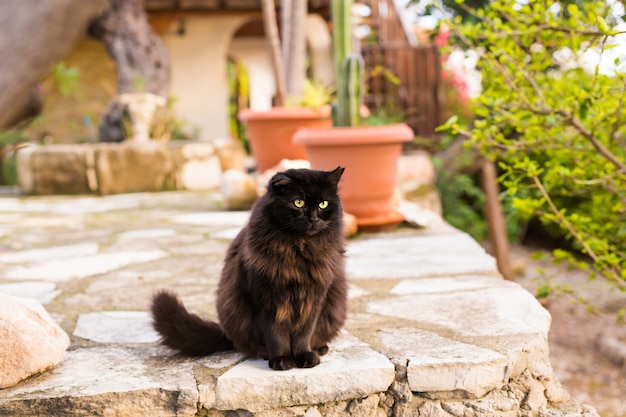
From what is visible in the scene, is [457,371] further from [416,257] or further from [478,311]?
[416,257]

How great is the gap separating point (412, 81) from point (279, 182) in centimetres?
751

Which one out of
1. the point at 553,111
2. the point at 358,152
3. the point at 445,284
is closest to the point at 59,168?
the point at 358,152

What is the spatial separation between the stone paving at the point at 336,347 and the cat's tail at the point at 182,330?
0.12 ft

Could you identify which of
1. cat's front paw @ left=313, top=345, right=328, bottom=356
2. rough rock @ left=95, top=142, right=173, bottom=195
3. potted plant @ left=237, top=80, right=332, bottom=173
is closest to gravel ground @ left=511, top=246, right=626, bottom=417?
cat's front paw @ left=313, top=345, right=328, bottom=356

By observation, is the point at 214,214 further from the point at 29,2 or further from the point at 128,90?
the point at 128,90

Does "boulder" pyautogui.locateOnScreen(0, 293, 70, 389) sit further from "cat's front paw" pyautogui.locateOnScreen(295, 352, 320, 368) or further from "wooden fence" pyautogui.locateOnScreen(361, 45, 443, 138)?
"wooden fence" pyautogui.locateOnScreen(361, 45, 443, 138)

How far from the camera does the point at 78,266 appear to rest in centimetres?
283

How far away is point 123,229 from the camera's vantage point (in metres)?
3.78

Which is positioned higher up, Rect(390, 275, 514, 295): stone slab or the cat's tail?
the cat's tail

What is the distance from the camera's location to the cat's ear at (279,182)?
155 cm

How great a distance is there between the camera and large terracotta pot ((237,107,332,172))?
4.50 metres

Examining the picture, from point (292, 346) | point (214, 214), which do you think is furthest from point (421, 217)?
point (292, 346)

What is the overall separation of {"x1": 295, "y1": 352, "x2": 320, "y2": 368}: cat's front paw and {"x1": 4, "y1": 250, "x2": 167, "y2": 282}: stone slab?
4.54ft

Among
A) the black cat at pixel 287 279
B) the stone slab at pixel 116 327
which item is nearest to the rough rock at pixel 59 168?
the stone slab at pixel 116 327
